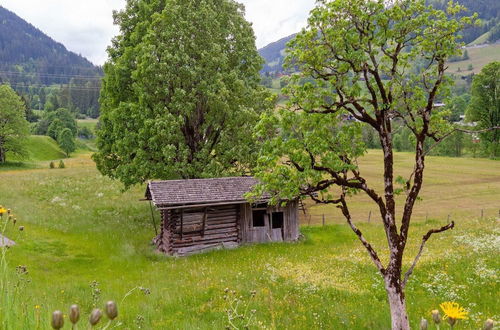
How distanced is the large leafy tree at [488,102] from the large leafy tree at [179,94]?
5958 centimetres

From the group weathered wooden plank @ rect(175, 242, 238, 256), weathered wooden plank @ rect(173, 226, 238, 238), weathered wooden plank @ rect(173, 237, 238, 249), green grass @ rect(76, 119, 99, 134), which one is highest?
green grass @ rect(76, 119, 99, 134)

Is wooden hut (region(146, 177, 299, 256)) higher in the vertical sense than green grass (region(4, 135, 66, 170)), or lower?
lower

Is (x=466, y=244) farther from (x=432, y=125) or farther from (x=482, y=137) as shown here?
(x=482, y=137)

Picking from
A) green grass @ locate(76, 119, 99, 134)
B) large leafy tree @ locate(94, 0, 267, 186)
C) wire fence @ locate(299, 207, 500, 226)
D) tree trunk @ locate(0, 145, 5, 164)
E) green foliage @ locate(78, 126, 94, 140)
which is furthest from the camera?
green grass @ locate(76, 119, 99, 134)

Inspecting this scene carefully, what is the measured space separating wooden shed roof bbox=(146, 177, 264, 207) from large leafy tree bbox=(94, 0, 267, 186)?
2132mm

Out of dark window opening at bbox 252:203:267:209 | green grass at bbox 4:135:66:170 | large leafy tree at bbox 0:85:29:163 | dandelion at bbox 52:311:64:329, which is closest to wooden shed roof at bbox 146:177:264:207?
dark window opening at bbox 252:203:267:209

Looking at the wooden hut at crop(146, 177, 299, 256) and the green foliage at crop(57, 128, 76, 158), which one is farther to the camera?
the green foliage at crop(57, 128, 76, 158)

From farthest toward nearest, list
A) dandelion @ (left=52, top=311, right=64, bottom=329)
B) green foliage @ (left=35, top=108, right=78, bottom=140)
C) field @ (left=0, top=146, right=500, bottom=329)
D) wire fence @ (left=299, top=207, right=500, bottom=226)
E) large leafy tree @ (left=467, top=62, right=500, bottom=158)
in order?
green foliage @ (left=35, top=108, right=78, bottom=140), large leafy tree @ (left=467, top=62, right=500, bottom=158), wire fence @ (left=299, top=207, right=500, bottom=226), field @ (left=0, top=146, right=500, bottom=329), dandelion @ (left=52, top=311, right=64, bottom=329)

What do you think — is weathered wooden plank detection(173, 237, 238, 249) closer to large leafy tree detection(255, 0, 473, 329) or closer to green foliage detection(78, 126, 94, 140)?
large leafy tree detection(255, 0, 473, 329)

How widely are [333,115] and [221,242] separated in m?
16.9

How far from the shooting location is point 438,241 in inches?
1017

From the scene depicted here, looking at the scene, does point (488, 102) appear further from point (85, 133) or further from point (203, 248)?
point (85, 133)

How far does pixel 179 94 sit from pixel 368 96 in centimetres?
1743

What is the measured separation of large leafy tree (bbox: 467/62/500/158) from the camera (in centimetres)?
7175
